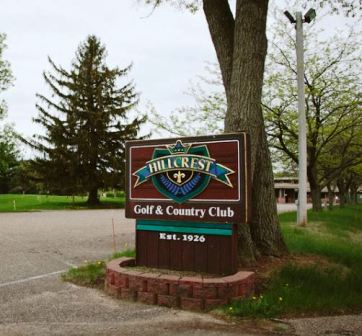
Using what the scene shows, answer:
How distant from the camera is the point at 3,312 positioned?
19.0ft

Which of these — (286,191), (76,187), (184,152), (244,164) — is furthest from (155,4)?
(286,191)

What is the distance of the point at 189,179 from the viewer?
693cm

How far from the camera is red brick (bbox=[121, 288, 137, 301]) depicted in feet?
20.8

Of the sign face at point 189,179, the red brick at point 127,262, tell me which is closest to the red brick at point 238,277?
the sign face at point 189,179

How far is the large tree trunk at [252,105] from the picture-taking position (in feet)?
25.7

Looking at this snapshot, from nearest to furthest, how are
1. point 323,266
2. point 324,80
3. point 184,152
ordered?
point 184,152 < point 323,266 < point 324,80

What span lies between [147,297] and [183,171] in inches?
72.8

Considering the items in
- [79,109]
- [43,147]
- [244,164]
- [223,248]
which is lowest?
[223,248]

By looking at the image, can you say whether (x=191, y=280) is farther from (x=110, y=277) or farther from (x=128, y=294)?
(x=110, y=277)

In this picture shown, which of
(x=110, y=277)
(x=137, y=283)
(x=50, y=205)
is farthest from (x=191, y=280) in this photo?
(x=50, y=205)

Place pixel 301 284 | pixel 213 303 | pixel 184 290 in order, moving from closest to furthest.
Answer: pixel 213 303 → pixel 184 290 → pixel 301 284

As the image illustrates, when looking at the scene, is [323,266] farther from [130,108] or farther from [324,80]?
[130,108]

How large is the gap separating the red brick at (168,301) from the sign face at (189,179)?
1244mm

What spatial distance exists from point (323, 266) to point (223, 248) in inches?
92.1
